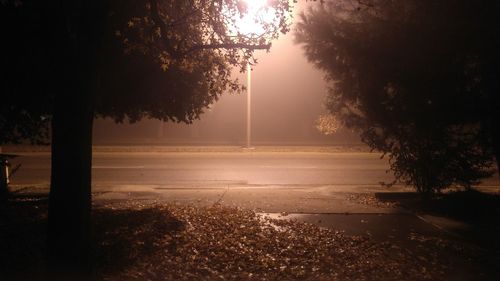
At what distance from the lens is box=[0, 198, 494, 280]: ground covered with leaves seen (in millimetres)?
5980

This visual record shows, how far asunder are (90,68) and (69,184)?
1313 mm

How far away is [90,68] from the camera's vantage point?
5348 mm

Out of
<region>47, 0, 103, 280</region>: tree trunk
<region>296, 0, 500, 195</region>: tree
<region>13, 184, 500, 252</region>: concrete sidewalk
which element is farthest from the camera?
<region>296, 0, 500, 195</region>: tree

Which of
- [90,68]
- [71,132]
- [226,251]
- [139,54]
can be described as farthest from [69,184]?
[139,54]

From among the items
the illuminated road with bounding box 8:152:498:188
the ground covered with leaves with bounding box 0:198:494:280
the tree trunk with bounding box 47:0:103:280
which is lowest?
the ground covered with leaves with bounding box 0:198:494:280

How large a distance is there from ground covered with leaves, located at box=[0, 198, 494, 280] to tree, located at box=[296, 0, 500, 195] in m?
3.16

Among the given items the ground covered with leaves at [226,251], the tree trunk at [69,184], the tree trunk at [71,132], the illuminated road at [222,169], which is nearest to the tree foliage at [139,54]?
the tree trunk at [71,132]

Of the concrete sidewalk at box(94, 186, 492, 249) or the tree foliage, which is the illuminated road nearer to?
the concrete sidewalk at box(94, 186, 492, 249)

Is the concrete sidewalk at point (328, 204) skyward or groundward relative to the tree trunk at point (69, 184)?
groundward

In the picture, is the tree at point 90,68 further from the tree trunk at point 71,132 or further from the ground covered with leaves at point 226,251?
the ground covered with leaves at point 226,251

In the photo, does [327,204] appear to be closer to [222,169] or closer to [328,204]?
[328,204]

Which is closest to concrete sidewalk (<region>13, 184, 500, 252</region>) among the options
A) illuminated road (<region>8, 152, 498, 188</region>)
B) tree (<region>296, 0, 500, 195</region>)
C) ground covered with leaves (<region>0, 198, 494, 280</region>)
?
ground covered with leaves (<region>0, 198, 494, 280</region>)

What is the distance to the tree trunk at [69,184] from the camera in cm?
527

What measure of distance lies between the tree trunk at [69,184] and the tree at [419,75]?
6.24 m
